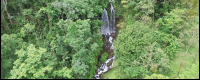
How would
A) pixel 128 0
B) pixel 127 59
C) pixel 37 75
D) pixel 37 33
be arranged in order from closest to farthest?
1. pixel 37 75
2. pixel 127 59
3. pixel 128 0
4. pixel 37 33

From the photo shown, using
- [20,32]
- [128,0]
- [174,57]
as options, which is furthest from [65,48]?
[174,57]

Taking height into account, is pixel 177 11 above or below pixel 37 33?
above

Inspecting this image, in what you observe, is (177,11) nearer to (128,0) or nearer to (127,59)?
(128,0)

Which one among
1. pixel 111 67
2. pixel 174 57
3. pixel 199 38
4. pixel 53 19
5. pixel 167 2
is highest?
pixel 167 2

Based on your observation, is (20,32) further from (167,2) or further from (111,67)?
(167,2)

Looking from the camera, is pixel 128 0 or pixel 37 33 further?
pixel 37 33

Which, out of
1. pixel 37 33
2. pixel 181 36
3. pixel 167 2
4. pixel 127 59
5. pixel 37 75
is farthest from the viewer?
pixel 37 33
